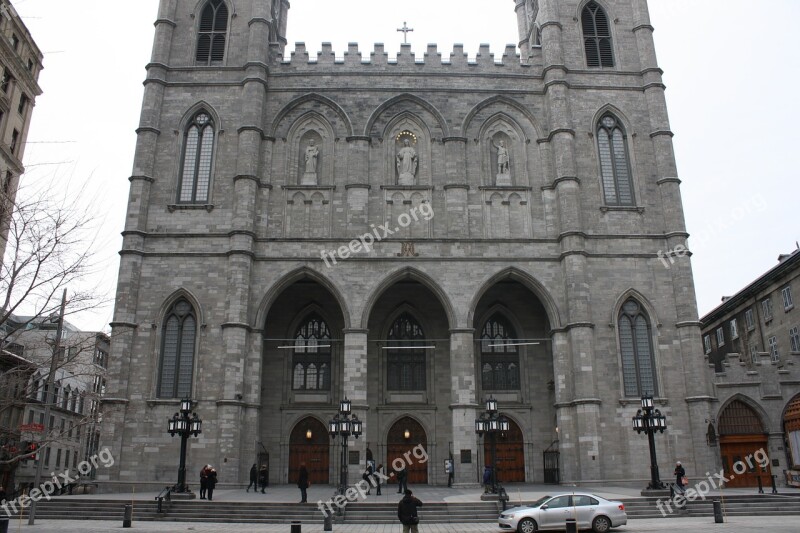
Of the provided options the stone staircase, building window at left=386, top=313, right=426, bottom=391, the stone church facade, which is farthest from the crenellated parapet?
the stone staircase

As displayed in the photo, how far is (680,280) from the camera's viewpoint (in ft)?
94.8

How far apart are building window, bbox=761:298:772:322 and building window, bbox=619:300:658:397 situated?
1148 centimetres

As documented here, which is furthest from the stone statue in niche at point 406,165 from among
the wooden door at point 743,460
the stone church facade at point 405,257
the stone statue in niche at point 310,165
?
the wooden door at point 743,460

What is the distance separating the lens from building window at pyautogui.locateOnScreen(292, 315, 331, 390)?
102 feet

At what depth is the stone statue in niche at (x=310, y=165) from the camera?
31.1m

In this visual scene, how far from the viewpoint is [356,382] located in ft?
90.5

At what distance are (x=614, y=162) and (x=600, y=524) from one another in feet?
62.8

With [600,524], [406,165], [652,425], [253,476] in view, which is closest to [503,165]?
[406,165]

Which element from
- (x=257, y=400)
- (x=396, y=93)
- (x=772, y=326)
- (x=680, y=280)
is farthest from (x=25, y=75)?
(x=772, y=326)

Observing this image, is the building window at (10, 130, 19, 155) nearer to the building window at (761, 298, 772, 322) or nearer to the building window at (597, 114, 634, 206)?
the building window at (597, 114, 634, 206)

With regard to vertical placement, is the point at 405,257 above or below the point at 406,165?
below

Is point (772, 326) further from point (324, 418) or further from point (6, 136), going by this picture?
point (6, 136)

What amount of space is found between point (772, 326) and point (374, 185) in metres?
22.7
